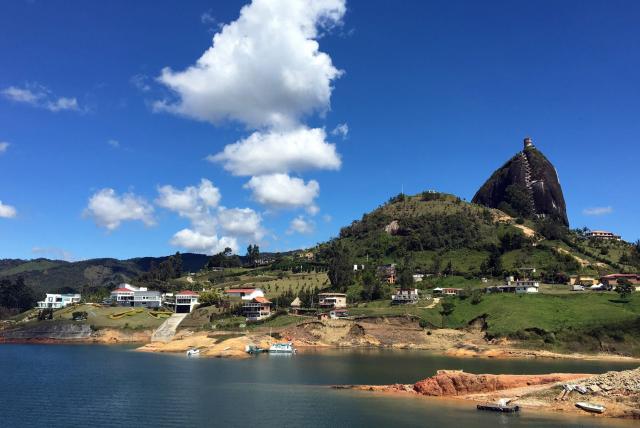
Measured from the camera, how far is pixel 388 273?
18512cm

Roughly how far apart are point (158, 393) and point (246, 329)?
74.4 metres

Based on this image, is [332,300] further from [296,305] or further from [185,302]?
[185,302]

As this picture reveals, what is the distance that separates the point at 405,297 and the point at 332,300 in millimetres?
21745

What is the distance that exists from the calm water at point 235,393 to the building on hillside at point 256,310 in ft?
141

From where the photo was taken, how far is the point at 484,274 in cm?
17238

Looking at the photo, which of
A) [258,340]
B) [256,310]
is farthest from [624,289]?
[256,310]

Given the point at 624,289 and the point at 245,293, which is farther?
the point at 245,293

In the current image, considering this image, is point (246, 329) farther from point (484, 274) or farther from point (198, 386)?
point (484, 274)

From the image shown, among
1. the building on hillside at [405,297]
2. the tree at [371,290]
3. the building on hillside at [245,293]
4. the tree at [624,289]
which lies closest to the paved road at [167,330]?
the building on hillside at [245,293]

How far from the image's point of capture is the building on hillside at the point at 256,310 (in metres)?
148

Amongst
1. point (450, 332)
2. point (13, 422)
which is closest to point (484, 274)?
point (450, 332)

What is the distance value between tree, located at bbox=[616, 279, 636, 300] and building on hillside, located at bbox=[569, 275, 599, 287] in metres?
16.3

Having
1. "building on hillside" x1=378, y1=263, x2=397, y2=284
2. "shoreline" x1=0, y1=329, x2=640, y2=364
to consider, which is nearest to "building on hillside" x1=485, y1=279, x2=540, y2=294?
"shoreline" x1=0, y1=329, x2=640, y2=364

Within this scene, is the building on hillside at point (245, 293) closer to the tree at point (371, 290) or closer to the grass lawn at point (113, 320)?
the grass lawn at point (113, 320)
